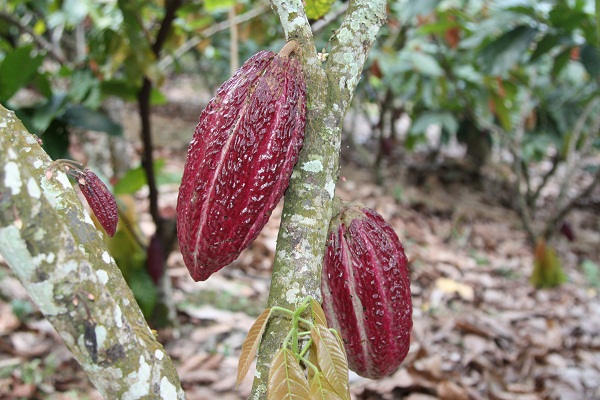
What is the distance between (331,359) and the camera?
0.56 metres

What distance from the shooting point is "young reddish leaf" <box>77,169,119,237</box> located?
0.66 meters

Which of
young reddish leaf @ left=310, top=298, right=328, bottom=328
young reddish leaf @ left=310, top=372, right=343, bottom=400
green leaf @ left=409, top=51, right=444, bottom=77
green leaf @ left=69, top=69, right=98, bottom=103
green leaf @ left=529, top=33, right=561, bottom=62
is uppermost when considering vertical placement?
green leaf @ left=69, top=69, right=98, bottom=103

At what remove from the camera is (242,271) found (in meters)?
2.70

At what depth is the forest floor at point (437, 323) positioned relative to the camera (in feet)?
5.83

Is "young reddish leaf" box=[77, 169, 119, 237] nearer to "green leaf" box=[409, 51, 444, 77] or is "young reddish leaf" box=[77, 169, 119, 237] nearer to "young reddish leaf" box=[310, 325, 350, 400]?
"young reddish leaf" box=[310, 325, 350, 400]

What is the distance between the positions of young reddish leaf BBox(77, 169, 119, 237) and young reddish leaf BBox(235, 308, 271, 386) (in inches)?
8.8

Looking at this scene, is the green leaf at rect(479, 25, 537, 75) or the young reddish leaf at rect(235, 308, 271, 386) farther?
the green leaf at rect(479, 25, 537, 75)

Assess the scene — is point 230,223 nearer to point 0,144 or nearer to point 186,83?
point 0,144

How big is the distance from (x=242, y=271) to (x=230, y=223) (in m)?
2.06

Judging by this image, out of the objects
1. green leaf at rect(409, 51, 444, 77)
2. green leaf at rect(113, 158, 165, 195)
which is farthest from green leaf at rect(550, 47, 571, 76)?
green leaf at rect(113, 158, 165, 195)

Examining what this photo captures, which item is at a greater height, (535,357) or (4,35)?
(4,35)

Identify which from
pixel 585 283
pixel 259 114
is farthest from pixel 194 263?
pixel 585 283

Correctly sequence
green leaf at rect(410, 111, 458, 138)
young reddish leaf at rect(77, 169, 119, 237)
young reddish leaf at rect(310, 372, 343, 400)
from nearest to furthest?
young reddish leaf at rect(310, 372, 343, 400) → young reddish leaf at rect(77, 169, 119, 237) → green leaf at rect(410, 111, 458, 138)

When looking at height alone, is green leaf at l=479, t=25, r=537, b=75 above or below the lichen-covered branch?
below
